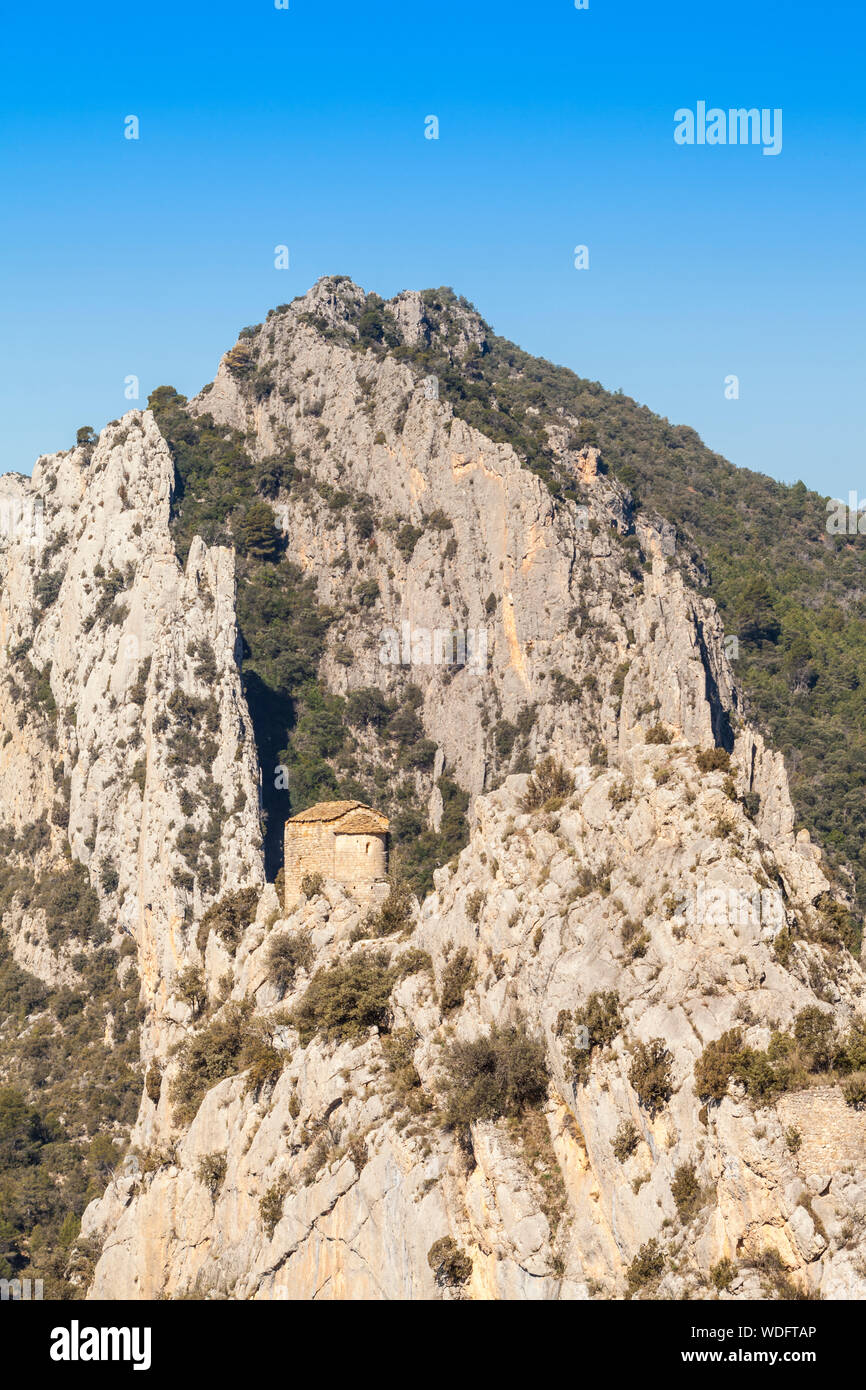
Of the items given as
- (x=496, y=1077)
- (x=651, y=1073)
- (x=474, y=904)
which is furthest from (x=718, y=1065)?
(x=474, y=904)

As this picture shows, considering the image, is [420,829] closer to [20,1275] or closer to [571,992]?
[20,1275]

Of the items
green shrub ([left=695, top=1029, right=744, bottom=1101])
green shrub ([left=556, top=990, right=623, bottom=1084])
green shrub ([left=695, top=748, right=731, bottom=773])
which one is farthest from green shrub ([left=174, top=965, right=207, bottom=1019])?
green shrub ([left=695, top=1029, right=744, bottom=1101])

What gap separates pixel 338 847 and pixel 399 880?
88.7 inches

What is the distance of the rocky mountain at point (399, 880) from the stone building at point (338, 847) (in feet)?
2.50

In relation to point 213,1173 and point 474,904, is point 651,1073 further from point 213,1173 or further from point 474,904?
point 213,1173

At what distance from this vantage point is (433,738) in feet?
357

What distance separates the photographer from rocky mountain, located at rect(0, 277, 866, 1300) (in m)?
34.3

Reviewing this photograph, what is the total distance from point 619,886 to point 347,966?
37.0 feet

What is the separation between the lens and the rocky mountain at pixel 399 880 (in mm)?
34312

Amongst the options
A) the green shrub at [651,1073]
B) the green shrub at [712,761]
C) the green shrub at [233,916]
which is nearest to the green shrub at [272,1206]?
the green shrub at [233,916]

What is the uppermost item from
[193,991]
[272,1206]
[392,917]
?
[392,917]

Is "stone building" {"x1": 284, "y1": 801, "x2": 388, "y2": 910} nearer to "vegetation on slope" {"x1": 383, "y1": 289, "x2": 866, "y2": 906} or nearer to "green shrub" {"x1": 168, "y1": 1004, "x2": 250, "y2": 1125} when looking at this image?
"green shrub" {"x1": 168, "y1": 1004, "x2": 250, "y2": 1125}

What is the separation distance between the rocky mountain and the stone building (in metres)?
0.76

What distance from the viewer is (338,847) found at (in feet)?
176
